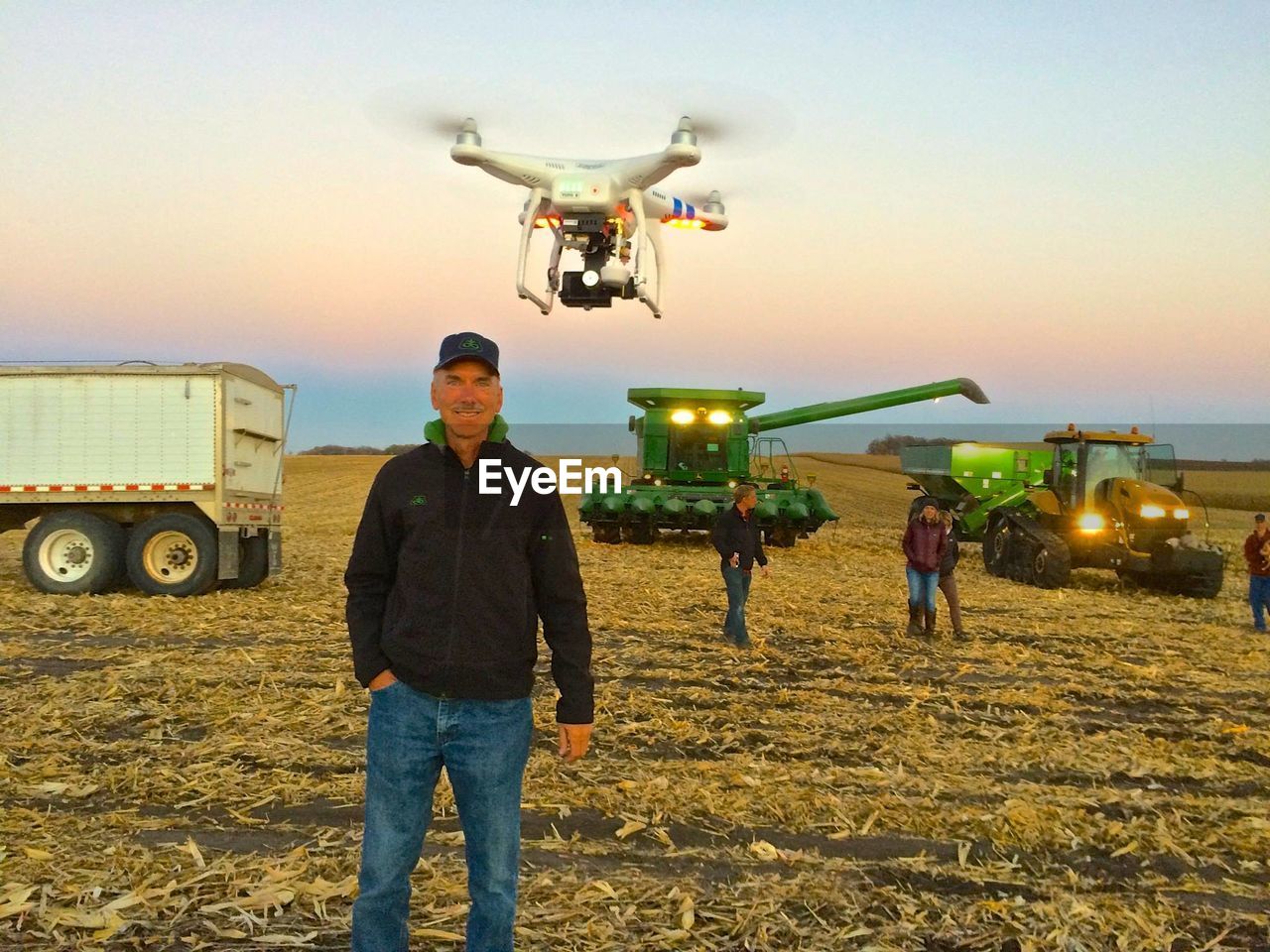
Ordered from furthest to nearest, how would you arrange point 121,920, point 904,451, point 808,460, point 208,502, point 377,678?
point 808,460
point 904,451
point 208,502
point 121,920
point 377,678

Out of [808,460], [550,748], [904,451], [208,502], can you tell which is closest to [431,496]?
[550,748]

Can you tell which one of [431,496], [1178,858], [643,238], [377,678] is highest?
[643,238]

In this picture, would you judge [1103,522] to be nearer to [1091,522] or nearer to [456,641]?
[1091,522]

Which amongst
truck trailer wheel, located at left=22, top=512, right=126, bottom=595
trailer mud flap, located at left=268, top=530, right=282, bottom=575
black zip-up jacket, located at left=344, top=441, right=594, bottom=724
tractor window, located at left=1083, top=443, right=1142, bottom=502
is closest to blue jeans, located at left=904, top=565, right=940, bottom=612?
tractor window, located at left=1083, top=443, right=1142, bottom=502

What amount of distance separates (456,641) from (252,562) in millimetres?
12881

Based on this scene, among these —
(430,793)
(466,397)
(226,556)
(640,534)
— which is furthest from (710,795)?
(640,534)

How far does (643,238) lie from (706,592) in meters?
5.68

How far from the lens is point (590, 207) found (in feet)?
38.3

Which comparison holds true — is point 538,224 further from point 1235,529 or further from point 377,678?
point 1235,529

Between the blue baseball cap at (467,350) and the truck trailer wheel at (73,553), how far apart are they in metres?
12.6

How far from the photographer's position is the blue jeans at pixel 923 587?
11.1 metres

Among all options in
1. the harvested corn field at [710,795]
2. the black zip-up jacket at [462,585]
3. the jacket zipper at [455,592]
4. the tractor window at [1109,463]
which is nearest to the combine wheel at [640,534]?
the tractor window at [1109,463]

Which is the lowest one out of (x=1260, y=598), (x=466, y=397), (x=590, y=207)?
(x=1260, y=598)

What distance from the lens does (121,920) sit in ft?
13.0
